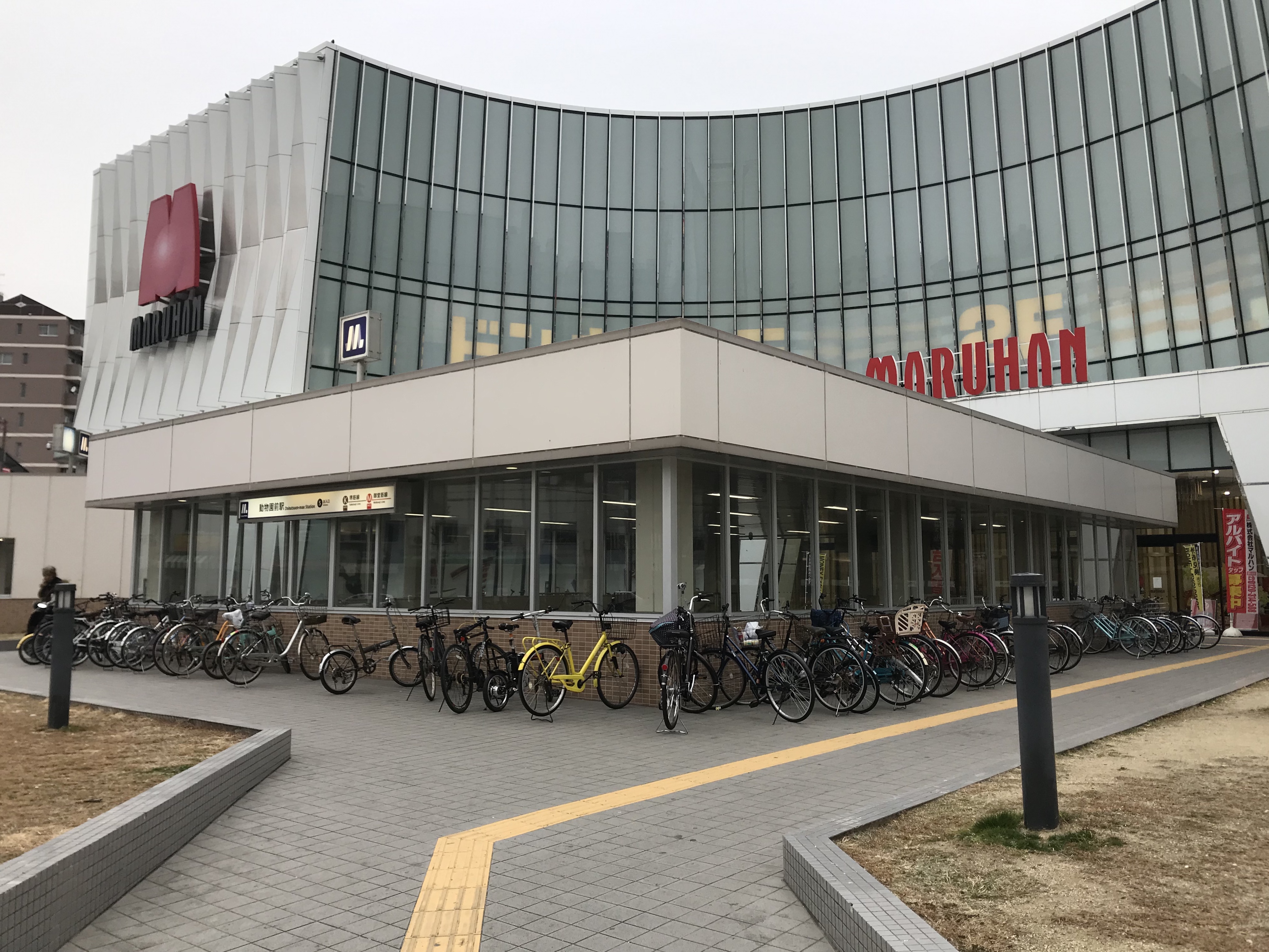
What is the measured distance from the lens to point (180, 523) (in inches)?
741

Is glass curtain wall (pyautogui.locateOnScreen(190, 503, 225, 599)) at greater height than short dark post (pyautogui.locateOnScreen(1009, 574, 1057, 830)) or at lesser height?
greater

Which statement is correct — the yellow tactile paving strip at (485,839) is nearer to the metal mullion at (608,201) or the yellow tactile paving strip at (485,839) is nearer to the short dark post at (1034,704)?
the short dark post at (1034,704)

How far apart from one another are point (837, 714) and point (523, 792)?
504 cm

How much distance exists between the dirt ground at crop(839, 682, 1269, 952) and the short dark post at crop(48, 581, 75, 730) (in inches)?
303

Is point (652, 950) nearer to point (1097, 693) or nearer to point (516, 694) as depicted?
point (516, 694)

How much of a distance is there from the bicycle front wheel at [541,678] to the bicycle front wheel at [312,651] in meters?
5.18

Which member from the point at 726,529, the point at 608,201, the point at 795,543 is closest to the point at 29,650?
the point at 726,529

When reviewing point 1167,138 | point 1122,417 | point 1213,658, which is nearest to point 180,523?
point 1213,658

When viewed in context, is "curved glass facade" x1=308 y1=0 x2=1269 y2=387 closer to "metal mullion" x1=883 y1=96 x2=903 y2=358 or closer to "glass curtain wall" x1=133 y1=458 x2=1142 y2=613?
"metal mullion" x1=883 y1=96 x2=903 y2=358

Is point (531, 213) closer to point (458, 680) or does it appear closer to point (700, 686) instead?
point (458, 680)

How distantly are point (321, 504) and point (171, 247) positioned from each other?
22.4m

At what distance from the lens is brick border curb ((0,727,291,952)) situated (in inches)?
157

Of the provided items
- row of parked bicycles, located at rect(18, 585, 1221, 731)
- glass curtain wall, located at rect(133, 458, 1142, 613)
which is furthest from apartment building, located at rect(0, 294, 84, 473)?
row of parked bicycles, located at rect(18, 585, 1221, 731)

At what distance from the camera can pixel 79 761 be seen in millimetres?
7598
